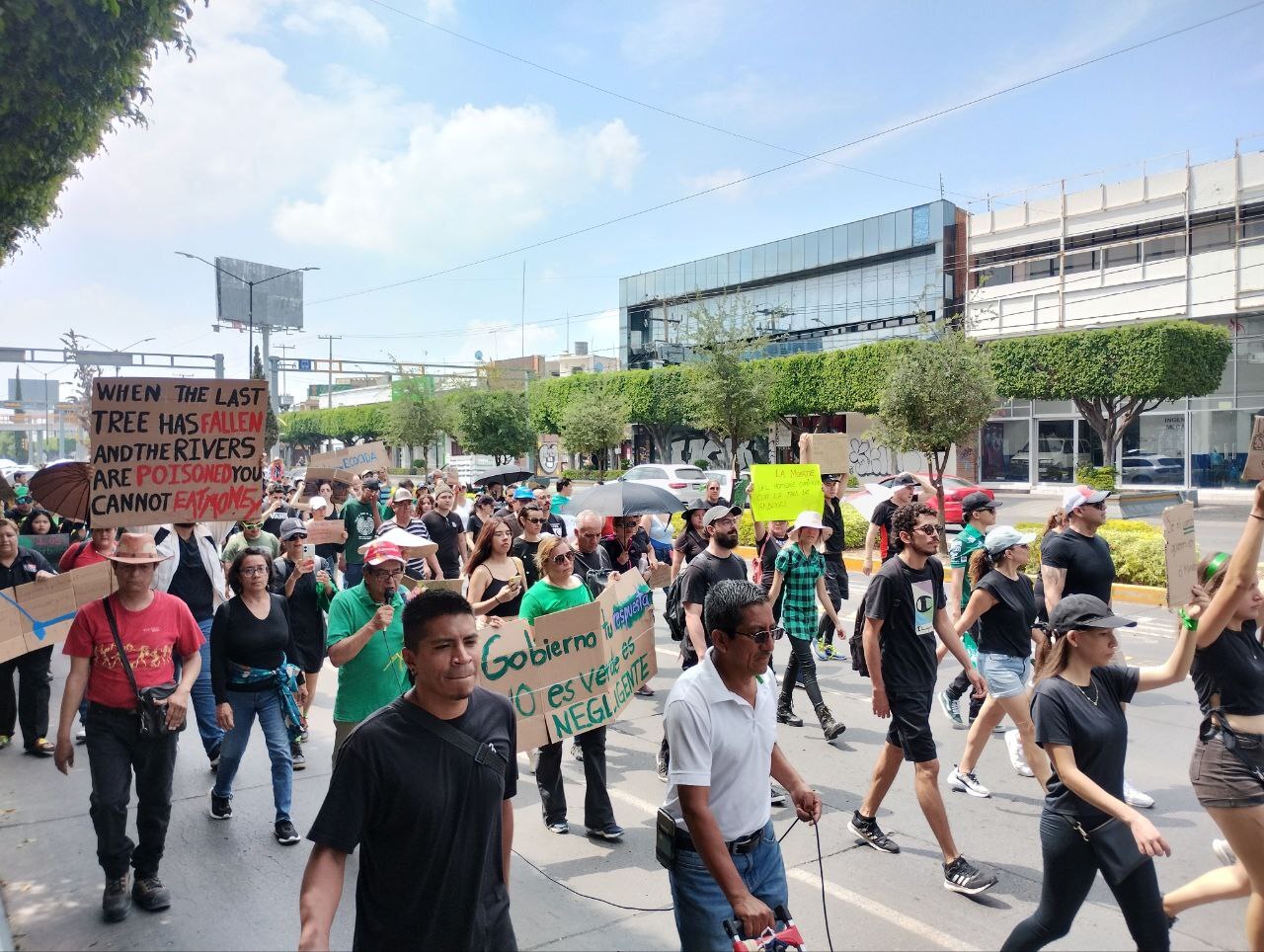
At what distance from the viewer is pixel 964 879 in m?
4.34

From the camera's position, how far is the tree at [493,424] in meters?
45.1

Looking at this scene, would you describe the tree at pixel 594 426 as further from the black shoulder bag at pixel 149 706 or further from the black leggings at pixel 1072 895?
the black leggings at pixel 1072 895

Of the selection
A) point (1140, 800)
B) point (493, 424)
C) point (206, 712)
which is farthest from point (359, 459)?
point (493, 424)

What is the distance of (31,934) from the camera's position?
4.11 m

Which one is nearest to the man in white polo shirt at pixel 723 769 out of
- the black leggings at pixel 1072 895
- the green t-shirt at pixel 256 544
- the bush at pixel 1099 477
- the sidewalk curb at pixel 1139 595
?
the black leggings at pixel 1072 895

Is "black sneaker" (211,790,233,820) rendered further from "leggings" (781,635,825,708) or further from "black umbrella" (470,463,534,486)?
"black umbrella" (470,463,534,486)

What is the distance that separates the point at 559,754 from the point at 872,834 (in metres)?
1.80

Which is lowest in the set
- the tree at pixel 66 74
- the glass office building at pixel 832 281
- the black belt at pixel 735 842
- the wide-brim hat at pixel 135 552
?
the black belt at pixel 735 842

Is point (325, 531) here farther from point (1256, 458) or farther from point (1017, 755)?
point (1256, 458)

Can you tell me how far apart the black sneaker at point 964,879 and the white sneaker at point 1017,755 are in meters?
1.74

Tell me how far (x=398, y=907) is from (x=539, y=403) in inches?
1872

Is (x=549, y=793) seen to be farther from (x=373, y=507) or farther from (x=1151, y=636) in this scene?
(x=1151, y=636)

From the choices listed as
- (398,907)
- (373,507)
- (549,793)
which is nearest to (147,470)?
(549,793)

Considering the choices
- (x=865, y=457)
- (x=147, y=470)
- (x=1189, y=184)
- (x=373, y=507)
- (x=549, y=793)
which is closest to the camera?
(x=147, y=470)
